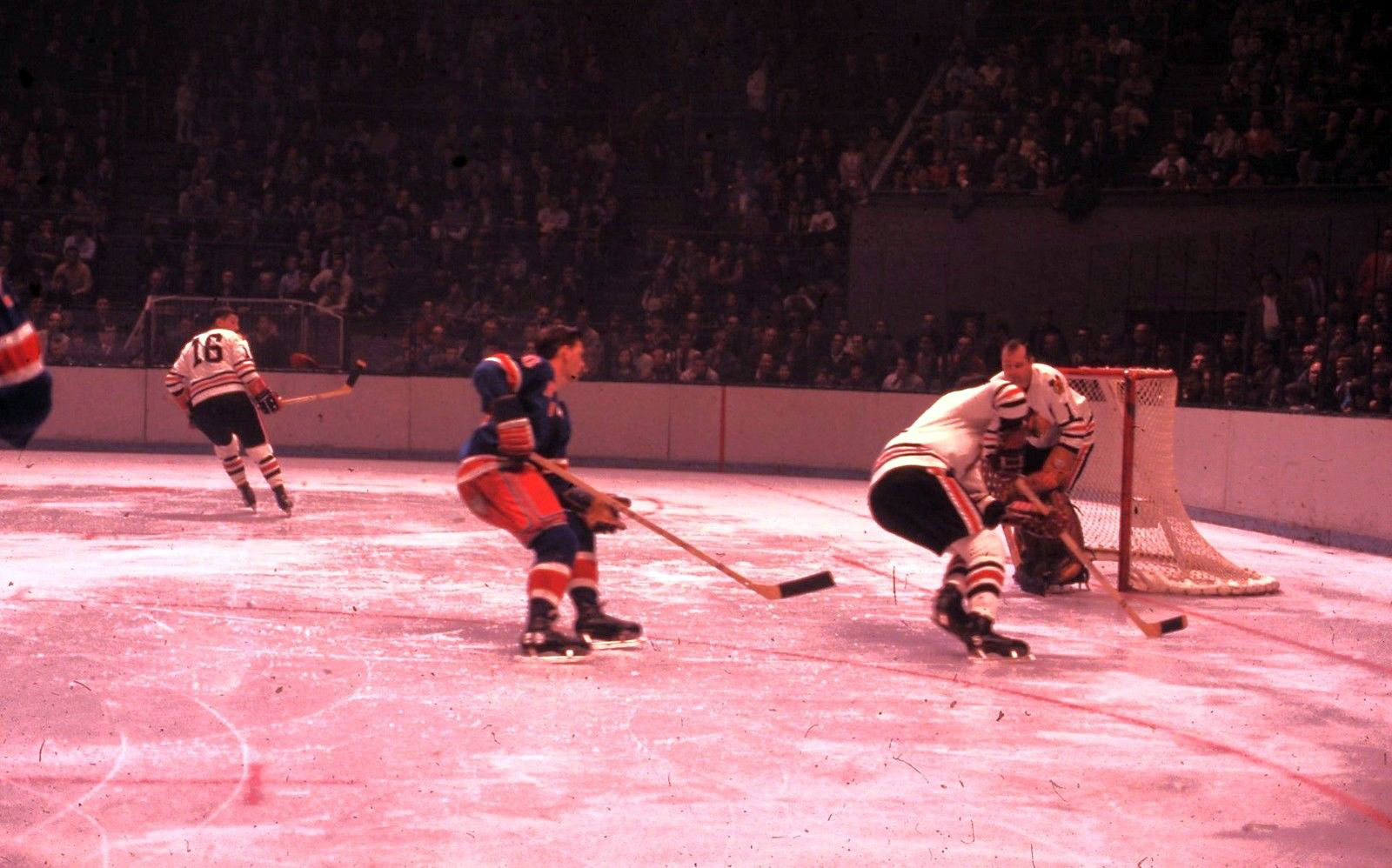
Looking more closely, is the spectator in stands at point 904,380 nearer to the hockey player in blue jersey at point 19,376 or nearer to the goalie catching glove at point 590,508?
the goalie catching glove at point 590,508

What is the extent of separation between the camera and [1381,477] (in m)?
9.82

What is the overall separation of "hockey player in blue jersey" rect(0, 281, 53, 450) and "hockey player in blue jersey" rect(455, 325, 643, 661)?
336 centimetres

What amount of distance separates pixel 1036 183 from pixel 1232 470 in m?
5.20

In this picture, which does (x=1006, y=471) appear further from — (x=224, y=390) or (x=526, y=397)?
(x=224, y=390)

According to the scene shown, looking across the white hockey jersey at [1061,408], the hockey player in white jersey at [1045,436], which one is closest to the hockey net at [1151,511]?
the hockey player in white jersey at [1045,436]

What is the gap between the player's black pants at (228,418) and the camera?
1070cm

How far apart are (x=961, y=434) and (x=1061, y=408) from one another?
2.24 feet

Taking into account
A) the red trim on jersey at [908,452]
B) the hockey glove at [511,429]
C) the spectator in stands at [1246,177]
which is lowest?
the red trim on jersey at [908,452]

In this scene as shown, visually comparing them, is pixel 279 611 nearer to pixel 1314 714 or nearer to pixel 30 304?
pixel 1314 714

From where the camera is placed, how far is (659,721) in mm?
4949

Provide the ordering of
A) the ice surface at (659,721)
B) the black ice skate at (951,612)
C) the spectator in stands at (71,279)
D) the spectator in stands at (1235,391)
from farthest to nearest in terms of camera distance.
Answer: the spectator in stands at (71,279) < the spectator in stands at (1235,391) < the black ice skate at (951,612) < the ice surface at (659,721)

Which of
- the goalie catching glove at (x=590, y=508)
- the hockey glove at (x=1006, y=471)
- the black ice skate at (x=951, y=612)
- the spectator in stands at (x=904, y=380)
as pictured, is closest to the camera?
the goalie catching glove at (x=590, y=508)

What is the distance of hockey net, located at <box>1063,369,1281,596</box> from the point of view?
8109mm

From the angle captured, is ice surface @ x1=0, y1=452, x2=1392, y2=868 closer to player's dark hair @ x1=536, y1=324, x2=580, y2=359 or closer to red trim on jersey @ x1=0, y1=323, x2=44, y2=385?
player's dark hair @ x1=536, y1=324, x2=580, y2=359
